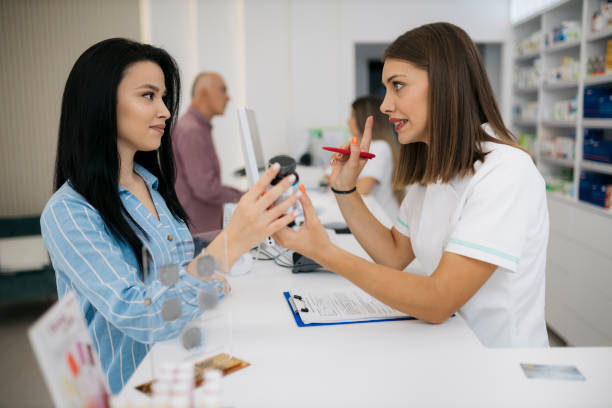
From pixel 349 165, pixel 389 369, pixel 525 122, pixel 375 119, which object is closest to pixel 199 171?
pixel 375 119

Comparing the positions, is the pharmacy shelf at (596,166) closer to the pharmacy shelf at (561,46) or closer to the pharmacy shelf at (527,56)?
the pharmacy shelf at (561,46)

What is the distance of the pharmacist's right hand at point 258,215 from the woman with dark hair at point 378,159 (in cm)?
246

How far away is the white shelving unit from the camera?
2.93 m

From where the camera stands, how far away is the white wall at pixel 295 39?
17.8ft

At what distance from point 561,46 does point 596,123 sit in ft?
2.75

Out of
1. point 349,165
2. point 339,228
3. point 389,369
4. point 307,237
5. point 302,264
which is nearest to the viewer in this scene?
point 389,369

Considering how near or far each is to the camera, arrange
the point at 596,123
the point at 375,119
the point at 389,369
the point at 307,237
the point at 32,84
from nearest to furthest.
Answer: the point at 389,369
the point at 307,237
the point at 596,123
the point at 375,119
the point at 32,84

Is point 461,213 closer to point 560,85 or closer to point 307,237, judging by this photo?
point 307,237

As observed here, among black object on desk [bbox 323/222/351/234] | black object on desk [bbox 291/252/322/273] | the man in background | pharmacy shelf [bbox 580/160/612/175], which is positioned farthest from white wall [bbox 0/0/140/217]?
Result: pharmacy shelf [bbox 580/160/612/175]

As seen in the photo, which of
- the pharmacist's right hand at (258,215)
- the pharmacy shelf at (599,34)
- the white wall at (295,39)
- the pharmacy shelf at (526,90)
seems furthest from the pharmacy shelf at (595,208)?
the pharmacist's right hand at (258,215)

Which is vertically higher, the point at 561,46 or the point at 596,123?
the point at 561,46

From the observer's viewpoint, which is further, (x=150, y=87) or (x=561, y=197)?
(x=561, y=197)

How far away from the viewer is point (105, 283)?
1109mm

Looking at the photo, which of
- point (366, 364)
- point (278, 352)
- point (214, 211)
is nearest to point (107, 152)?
point (278, 352)
